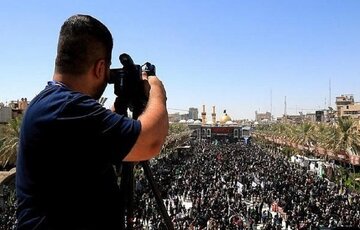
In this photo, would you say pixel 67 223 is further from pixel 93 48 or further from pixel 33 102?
pixel 93 48

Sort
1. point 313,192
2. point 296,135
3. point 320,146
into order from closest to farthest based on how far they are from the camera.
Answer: point 313,192 < point 320,146 < point 296,135

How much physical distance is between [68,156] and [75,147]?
40 mm

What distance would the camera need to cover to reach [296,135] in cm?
5491

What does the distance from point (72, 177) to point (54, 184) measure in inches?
2.5

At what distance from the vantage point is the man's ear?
174cm

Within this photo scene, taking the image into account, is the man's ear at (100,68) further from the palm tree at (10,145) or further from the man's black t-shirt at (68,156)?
the palm tree at (10,145)

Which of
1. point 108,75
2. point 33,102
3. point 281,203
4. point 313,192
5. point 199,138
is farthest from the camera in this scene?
point 199,138

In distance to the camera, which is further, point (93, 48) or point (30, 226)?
point (93, 48)

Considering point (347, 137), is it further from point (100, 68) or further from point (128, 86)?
point (100, 68)

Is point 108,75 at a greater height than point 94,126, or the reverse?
point 108,75

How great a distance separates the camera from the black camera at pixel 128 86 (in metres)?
1.82

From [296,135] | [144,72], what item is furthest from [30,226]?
[296,135]

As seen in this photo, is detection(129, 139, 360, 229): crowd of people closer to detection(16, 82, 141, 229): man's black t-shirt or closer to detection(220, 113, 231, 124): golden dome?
detection(16, 82, 141, 229): man's black t-shirt

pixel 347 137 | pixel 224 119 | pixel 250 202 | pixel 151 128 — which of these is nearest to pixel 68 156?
pixel 151 128
